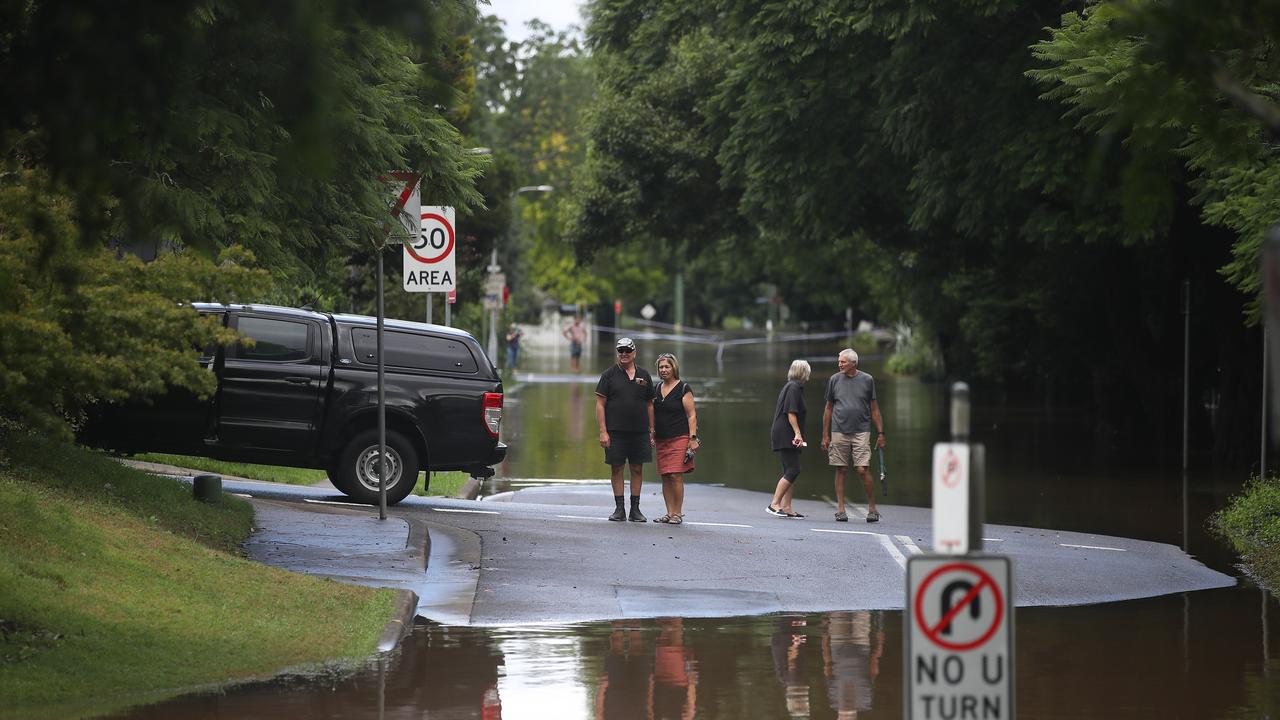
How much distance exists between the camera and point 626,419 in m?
17.8

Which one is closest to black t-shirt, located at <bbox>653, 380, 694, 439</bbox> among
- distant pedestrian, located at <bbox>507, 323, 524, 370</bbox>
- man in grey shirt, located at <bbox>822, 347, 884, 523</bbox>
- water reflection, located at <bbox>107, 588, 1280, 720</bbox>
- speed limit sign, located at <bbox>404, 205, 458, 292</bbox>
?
man in grey shirt, located at <bbox>822, 347, 884, 523</bbox>

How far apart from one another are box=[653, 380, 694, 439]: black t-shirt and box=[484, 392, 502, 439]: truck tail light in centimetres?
168

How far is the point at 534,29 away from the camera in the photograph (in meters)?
103

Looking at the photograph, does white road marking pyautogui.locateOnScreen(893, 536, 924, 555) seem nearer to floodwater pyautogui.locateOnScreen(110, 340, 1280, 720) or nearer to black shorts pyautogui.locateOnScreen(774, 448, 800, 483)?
black shorts pyautogui.locateOnScreen(774, 448, 800, 483)

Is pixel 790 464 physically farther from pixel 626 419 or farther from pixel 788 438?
pixel 626 419

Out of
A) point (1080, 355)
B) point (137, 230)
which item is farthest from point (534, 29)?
point (137, 230)

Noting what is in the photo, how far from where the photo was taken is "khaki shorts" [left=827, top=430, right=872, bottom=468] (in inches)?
727

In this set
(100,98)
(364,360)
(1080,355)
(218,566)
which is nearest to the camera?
(100,98)

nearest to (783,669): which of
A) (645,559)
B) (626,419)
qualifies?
(645,559)

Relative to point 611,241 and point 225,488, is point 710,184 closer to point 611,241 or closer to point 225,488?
point 611,241

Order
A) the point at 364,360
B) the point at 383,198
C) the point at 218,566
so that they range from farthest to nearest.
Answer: the point at 364,360 < the point at 383,198 < the point at 218,566

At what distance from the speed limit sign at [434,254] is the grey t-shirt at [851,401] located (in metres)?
4.27

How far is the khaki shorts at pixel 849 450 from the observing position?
18469mm

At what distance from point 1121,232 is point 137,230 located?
17654 millimetres
